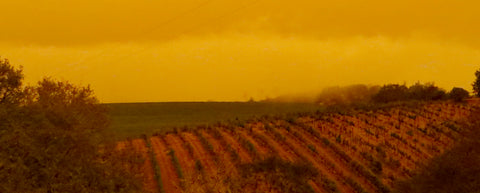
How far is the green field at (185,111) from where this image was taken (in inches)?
2594

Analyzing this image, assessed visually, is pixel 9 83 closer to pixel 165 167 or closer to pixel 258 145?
pixel 165 167

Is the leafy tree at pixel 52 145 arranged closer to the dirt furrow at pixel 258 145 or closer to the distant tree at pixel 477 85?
the dirt furrow at pixel 258 145

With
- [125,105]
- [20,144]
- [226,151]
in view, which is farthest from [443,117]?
[125,105]

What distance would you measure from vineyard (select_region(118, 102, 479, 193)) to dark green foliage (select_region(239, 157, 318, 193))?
6cm

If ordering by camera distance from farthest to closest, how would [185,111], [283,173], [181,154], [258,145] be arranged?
[185,111] → [258,145] → [181,154] → [283,173]

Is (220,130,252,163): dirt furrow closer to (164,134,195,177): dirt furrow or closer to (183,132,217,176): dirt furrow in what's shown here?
(183,132,217,176): dirt furrow

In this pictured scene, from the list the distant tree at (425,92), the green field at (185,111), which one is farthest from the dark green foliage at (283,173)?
the distant tree at (425,92)

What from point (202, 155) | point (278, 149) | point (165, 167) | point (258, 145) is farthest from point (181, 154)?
point (278, 149)

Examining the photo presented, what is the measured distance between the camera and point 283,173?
32.8m

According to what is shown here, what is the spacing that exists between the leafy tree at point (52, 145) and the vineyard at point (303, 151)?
13.7ft

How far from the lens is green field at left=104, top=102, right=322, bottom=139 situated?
6588 cm

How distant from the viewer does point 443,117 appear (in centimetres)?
4991

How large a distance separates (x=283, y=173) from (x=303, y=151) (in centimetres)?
669

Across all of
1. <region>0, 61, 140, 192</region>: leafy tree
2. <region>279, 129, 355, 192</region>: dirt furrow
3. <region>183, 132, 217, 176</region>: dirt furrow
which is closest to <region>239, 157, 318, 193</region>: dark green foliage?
<region>279, 129, 355, 192</region>: dirt furrow
